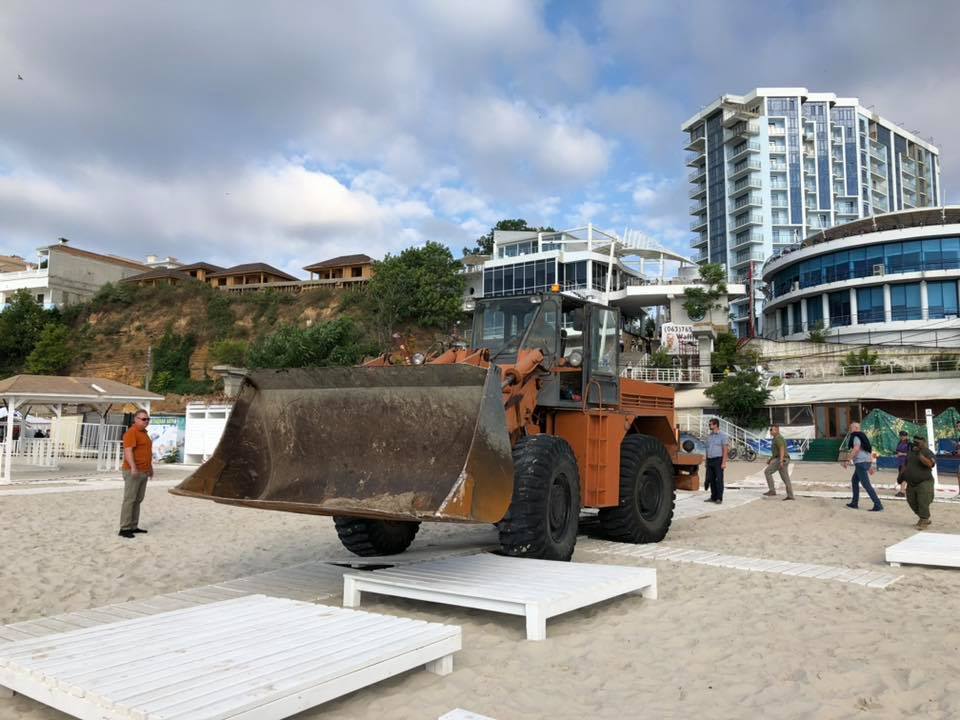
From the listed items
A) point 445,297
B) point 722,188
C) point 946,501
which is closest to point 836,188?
point 722,188

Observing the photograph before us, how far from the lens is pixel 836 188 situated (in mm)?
80188

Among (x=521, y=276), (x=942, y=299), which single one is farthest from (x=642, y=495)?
(x=942, y=299)

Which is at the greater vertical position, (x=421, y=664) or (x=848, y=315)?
(x=848, y=315)

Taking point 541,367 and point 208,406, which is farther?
point 208,406

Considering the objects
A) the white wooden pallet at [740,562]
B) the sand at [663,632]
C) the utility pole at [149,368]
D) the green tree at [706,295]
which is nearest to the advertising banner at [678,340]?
the green tree at [706,295]

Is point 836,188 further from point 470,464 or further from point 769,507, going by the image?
point 470,464

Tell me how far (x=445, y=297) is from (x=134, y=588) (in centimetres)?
4904

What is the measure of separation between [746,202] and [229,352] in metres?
56.3

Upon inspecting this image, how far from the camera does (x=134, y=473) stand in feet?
32.7

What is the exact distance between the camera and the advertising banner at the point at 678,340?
4688 centimetres

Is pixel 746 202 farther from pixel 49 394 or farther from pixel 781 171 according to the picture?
pixel 49 394

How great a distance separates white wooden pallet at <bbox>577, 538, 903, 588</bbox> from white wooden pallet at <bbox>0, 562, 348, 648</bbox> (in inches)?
122

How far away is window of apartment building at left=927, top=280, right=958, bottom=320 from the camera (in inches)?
1950

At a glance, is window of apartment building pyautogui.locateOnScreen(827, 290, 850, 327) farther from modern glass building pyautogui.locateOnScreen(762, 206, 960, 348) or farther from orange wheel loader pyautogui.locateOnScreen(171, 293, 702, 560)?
orange wheel loader pyautogui.locateOnScreen(171, 293, 702, 560)
